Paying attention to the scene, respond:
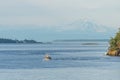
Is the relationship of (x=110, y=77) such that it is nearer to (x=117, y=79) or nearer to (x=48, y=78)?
(x=117, y=79)

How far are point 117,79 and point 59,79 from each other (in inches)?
336

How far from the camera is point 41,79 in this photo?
78625 mm

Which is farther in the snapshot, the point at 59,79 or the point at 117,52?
the point at 117,52

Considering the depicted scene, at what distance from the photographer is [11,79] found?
79.2 meters

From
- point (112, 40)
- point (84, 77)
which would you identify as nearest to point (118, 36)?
point (112, 40)

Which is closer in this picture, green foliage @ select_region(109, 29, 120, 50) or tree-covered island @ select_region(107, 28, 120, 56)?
tree-covered island @ select_region(107, 28, 120, 56)

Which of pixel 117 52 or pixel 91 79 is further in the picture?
pixel 117 52

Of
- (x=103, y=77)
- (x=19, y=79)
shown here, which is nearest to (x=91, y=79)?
(x=103, y=77)

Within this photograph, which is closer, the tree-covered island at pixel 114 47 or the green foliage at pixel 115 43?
the tree-covered island at pixel 114 47

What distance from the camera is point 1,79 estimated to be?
79312 millimetres

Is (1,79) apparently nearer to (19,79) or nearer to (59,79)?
(19,79)

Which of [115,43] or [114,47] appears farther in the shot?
[115,43]

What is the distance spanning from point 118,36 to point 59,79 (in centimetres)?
Answer: 9385

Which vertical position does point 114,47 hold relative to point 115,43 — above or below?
below
